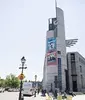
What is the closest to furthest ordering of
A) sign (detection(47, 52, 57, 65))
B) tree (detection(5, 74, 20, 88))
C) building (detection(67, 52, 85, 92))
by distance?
sign (detection(47, 52, 57, 65)) → building (detection(67, 52, 85, 92)) → tree (detection(5, 74, 20, 88))

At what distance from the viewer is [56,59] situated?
69.7 m

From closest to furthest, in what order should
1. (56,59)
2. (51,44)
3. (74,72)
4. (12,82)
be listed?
(56,59) → (51,44) → (74,72) → (12,82)

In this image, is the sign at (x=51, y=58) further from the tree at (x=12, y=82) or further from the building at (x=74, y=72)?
the tree at (x=12, y=82)

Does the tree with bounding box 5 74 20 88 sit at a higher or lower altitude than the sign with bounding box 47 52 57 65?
lower

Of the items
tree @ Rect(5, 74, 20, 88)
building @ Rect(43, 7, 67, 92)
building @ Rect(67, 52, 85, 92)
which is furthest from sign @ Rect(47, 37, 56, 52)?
tree @ Rect(5, 74, 20, 88)

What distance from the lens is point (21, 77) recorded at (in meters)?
15.0

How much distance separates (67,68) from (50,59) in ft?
44.6

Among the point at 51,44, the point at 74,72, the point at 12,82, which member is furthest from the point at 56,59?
the point at 12,82

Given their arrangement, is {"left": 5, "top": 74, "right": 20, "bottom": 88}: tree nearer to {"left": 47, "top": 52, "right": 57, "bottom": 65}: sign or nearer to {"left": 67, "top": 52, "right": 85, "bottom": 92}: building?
{"left": 67, "top": 52, "right": 85, "bottom": 92}: building

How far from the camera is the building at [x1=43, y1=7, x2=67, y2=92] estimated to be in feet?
228

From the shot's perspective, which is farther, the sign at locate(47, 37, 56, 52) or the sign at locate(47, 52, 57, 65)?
the sign at locate(47, 37, 56, 52)

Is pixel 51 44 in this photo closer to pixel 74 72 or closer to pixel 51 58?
pixel 51 58

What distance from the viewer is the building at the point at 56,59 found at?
69.4 meters

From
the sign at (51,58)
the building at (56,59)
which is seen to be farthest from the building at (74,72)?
the sign at (51,58)
